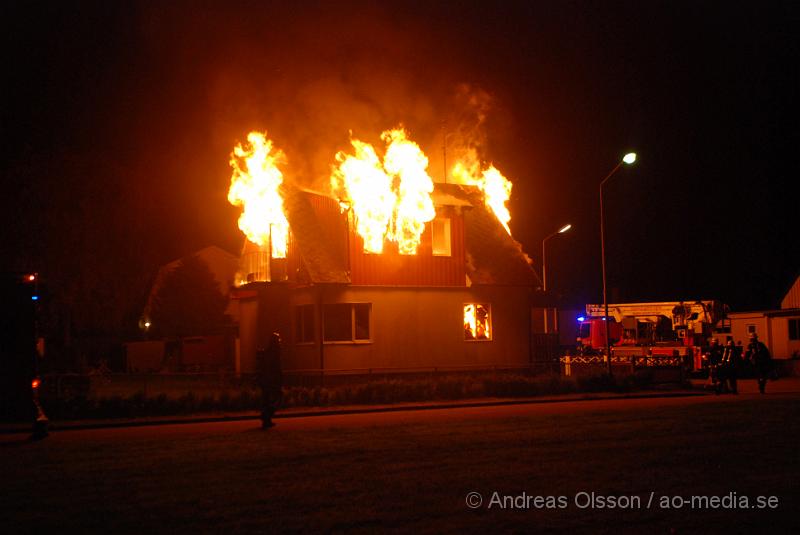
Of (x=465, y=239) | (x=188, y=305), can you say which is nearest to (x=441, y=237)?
(x=465, y=239)

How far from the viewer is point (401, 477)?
10812 mm

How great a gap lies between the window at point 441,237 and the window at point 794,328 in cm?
2315

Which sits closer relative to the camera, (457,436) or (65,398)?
(457,436)

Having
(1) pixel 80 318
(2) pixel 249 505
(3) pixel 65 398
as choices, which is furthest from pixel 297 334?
(2) pixel 249 505

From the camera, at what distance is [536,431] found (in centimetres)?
1612

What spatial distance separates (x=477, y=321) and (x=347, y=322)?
18.8 ft

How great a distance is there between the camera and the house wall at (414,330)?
97.1ft

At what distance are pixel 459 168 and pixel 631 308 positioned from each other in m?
12.0

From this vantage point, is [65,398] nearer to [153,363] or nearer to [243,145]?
[243,145]

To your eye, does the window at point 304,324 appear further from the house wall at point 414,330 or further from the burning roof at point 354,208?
the burning roof at point 354,208

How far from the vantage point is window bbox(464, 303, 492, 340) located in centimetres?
3231

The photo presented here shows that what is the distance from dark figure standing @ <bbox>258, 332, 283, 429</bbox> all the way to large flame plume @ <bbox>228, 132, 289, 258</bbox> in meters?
12.8

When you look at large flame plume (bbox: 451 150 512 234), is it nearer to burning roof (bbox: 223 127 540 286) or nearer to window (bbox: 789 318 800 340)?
burning roof (bbox: 223 127 540 286)

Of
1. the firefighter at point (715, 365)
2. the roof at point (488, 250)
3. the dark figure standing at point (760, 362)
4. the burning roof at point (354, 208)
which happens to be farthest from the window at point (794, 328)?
the burning roof at point (354, 208)
